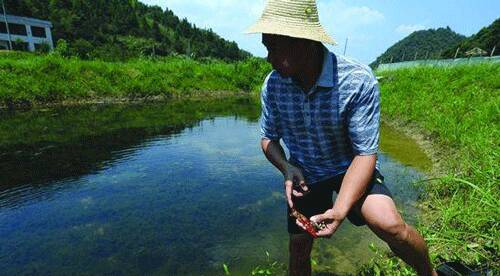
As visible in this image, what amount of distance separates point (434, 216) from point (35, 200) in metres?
5.16

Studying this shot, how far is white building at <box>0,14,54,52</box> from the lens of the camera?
4381 centimetres

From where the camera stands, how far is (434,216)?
421cm

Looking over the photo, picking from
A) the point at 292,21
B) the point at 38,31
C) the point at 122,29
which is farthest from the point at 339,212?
the point at 122,29

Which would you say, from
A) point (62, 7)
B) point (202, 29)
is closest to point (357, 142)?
point (62, 7)

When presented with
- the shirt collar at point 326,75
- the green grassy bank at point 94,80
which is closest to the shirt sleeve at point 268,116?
the shirt collar at point 326,75

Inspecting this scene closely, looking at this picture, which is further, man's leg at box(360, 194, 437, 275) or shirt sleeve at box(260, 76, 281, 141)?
shirt sleeve at box(260, 76, 281, 141)

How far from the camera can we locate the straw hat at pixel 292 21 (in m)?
1.72

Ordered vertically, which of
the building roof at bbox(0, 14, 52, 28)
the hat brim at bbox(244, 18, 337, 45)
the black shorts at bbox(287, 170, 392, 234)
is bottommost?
the black shorts at bbox(287, 170, 392, 234)

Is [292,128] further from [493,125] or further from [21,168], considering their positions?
[21,168]

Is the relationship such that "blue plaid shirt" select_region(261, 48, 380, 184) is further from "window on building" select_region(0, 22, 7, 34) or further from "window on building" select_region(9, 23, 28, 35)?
"window on building" select_region(9, 23, 28, 35)

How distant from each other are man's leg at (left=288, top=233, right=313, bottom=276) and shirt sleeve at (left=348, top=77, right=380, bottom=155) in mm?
851

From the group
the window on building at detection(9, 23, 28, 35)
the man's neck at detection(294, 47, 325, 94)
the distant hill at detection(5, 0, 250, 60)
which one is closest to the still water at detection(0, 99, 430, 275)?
the man's neck at detection(294, 47, 325, 94)

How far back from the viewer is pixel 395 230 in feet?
5.83

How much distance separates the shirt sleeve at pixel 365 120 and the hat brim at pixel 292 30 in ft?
0.97
